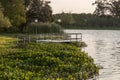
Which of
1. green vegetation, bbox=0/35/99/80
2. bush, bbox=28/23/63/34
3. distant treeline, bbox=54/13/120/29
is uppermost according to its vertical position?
green vegetation, bbox=0/35/99/80

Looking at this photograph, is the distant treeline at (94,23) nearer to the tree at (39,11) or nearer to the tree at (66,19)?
the tree at (66,19)

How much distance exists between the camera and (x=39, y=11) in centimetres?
8419

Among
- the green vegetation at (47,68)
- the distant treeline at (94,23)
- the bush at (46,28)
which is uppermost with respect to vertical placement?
the green vegetation at (47,68)

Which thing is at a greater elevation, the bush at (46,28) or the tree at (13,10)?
the tree at (13,10)

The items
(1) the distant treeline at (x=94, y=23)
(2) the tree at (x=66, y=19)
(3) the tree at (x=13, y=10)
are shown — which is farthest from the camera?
(2) the tree at (x=66, y=19)

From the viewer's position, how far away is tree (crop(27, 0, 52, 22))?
84125 mm

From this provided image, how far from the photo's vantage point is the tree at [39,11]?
84.1 metres

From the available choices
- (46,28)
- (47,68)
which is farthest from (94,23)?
(47,68)

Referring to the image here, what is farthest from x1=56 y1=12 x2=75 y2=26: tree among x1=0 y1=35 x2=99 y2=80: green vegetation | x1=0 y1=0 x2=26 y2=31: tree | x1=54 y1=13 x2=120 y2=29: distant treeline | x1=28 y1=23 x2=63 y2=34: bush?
x1=0 y1=35 x2=99 y2=80: green vegetation

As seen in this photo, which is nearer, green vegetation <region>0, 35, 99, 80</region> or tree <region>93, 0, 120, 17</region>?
green vegetation <region>0, 35, 99, 80</region>

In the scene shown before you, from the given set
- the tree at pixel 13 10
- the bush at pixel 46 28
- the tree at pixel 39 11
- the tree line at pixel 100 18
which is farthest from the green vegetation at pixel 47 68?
the tree line at pixel 100 18

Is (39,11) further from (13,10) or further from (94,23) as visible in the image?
(94,23)

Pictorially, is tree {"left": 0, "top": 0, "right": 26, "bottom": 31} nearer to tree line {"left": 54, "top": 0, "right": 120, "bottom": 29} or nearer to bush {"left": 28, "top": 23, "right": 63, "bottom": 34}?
bush {"left": 28, "top": 23, "right": 63, "bottom": 34}

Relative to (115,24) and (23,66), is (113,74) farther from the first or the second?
(115,24)
